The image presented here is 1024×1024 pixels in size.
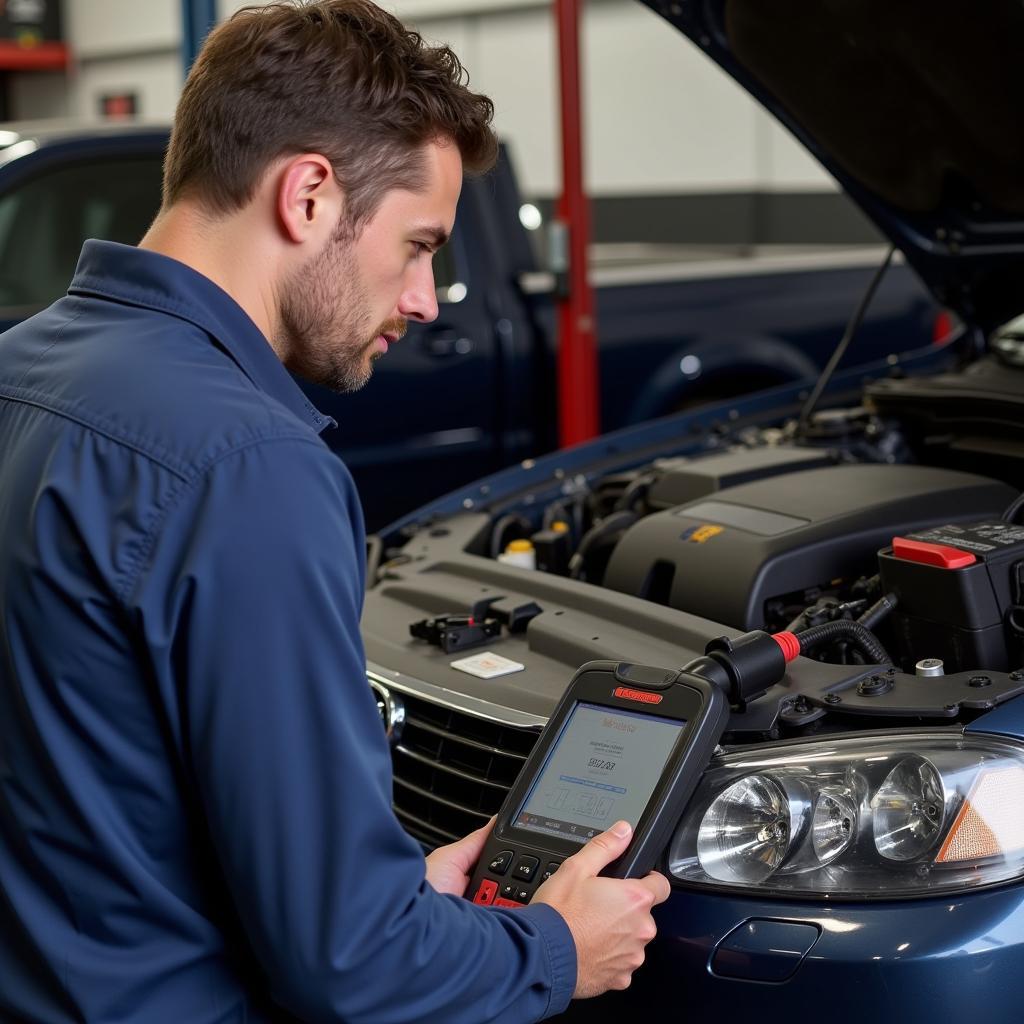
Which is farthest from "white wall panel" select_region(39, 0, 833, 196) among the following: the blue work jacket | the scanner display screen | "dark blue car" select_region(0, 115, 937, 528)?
the blue work jacket

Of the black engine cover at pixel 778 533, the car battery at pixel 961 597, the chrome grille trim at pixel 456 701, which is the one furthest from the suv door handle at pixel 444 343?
the car battery at pixel 961 597

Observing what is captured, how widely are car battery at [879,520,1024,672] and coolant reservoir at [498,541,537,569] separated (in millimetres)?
746

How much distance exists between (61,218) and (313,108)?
292cm

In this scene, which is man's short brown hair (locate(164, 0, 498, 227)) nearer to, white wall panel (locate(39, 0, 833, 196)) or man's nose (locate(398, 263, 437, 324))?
man's nose (locate(398, 263, 437, 324))

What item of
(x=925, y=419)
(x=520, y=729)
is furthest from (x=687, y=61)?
(x=520, y=729)

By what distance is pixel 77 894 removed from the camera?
1.17 m

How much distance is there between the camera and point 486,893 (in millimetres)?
1503

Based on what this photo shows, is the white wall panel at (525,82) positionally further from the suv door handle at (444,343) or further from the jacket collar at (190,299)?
the jacket collar at (190,299)

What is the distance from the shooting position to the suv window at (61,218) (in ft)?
12.8

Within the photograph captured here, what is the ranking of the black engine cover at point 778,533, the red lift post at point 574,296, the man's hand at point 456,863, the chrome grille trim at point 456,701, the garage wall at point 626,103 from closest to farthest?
1. the man's hand at point 456,863
2. the chrome grille trim at point 456,701
3. the black engine cover at point 778,533
4. the red lift post at point 574,296
5. the garage wall at point 626,103

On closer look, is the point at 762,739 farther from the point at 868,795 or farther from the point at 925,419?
the point at 925,419

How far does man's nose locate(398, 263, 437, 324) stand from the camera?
1359 millimetres

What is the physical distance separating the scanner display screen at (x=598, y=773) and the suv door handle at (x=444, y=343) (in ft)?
9.32

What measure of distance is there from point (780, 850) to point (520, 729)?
0.34m
